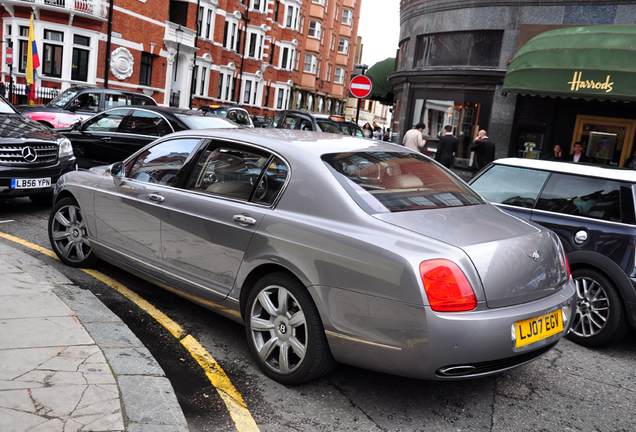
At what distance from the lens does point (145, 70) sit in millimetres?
Answer: 36219

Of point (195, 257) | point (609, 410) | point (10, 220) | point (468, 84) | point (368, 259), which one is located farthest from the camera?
point (468, 84)

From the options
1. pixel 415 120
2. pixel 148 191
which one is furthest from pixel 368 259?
pixel 415 120

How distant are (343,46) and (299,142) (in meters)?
66.4

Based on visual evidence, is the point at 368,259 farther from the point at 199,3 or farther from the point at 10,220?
the point at 199,3

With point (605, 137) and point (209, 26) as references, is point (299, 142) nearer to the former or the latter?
point (605, 137)

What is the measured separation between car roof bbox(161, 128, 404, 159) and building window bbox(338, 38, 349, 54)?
65.6 metres

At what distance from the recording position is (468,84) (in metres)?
16.9

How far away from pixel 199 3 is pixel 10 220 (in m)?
34.4

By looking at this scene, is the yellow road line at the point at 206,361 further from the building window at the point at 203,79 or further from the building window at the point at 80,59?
the building window at the point at 203,79

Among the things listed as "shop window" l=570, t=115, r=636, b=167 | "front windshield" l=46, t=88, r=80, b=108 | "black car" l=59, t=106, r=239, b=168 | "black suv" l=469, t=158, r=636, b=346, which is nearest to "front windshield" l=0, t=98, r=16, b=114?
"black car" l=59, t=106, r=239, b=168

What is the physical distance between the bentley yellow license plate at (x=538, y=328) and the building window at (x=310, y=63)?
187ft

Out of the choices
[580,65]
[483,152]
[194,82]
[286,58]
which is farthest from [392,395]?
[286,58]

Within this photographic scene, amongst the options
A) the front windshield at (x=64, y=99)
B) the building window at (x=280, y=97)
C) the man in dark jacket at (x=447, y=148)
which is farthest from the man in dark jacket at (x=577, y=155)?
the building window at (x=280, y=97)

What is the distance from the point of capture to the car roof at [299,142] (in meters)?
3.93
